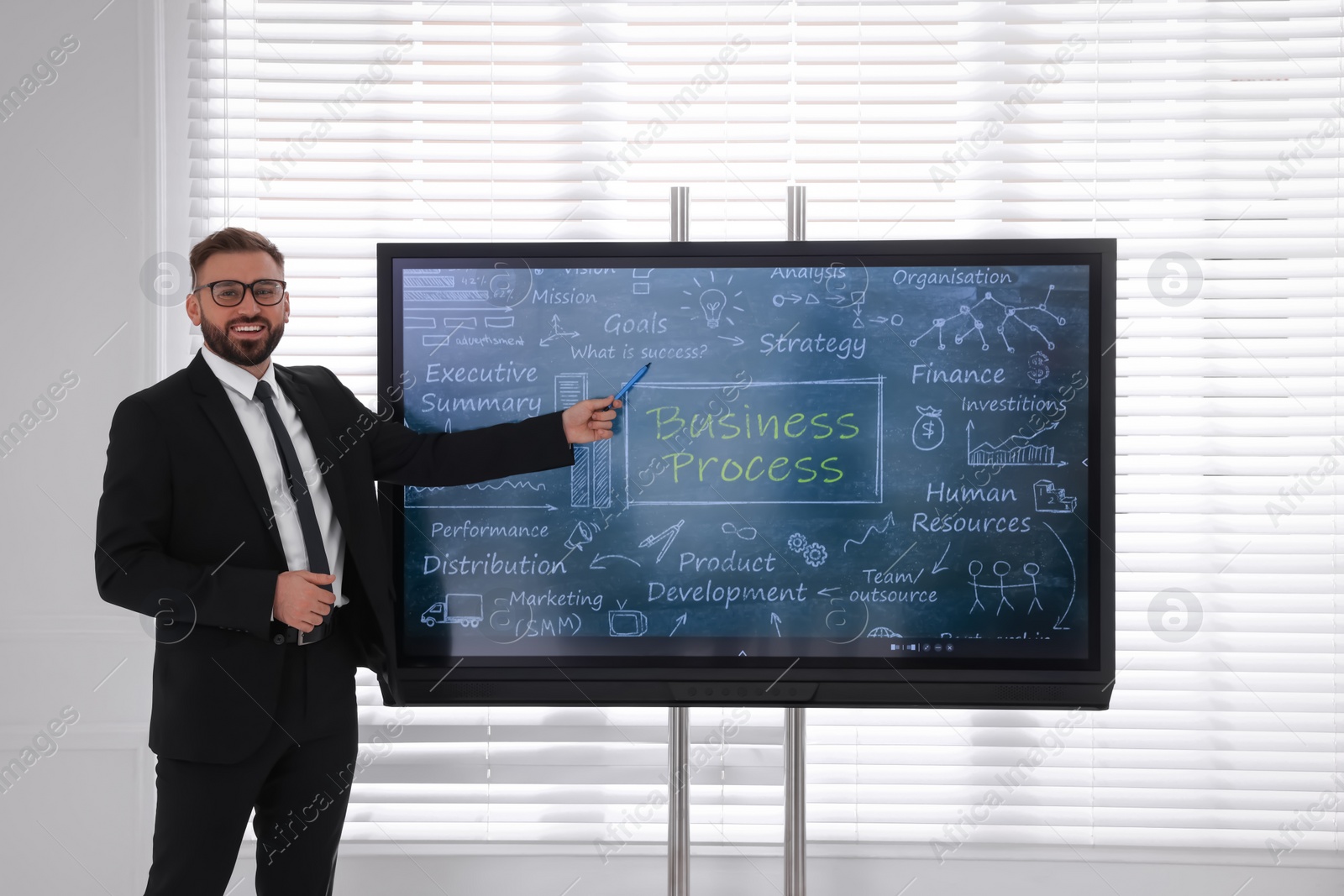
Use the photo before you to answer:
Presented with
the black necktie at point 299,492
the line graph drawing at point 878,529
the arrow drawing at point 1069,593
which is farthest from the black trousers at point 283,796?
the arrow drawing at point 1069,593

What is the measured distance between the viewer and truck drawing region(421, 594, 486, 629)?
6.47 ft

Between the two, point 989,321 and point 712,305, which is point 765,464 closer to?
point 712,305

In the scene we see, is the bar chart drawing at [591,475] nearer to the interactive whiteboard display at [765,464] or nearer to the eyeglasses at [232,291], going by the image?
the interactive whiteboard display at [765,464]

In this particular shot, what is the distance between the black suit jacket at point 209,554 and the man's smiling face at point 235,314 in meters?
0.07

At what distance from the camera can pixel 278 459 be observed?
1742 millimetres

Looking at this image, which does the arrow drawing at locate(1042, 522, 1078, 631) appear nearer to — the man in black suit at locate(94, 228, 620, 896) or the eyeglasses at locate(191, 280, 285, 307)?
the man in black suit at locate(94, 228, 620, 896)

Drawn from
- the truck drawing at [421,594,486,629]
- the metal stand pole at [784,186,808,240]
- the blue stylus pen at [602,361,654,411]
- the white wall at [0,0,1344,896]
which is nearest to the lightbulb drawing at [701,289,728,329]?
the blue stylus pen at [602,361,654,411]

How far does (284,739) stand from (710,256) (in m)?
1.48

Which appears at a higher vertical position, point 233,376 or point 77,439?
point 233,376

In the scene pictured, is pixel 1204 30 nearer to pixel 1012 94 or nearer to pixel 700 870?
pixel 1012 94

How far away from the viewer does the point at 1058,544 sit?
1938 mm

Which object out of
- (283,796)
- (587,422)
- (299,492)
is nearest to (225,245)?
(299,492)

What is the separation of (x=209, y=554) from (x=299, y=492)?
0.22 metres

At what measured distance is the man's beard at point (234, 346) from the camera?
5.62 ft
